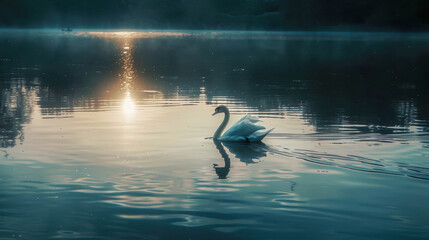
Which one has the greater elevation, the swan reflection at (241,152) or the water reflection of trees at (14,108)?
the water reflection of trees at (14,108)

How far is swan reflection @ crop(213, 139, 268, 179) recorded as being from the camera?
44.2 feet

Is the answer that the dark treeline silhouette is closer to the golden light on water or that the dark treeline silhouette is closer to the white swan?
the golden light on water

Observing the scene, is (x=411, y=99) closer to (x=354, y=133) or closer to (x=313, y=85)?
(x=313, y=85)

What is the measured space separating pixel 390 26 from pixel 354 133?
409ft

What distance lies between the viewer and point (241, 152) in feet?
50.1

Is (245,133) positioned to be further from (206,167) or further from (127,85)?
(127,85)

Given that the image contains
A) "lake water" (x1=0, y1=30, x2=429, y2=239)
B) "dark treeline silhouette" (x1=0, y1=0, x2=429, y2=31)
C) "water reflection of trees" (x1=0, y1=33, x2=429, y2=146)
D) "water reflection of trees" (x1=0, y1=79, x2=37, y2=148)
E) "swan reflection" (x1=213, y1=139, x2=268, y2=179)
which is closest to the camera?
"lake water" (x1=0, y1=30, x2=429, y2=239)

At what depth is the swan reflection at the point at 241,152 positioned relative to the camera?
1346 centimetres

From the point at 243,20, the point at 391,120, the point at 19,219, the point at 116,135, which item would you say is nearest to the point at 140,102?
the point at 116,135

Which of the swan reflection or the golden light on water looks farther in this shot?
the golden light on water

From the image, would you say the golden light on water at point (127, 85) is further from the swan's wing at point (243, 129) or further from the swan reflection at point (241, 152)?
the swan reflection at point (241, 152)

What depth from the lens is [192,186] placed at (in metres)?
11.9

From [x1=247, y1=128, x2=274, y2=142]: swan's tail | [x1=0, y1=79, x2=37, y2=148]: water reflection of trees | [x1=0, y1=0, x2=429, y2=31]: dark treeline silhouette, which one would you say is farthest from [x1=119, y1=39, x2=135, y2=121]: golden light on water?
[x1=0, y1=0, x2=429, y2=31]: dark treeline silhouette

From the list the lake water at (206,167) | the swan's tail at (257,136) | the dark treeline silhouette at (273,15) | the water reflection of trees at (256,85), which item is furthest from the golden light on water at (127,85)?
the dark treeline silhouette at (273,15)
